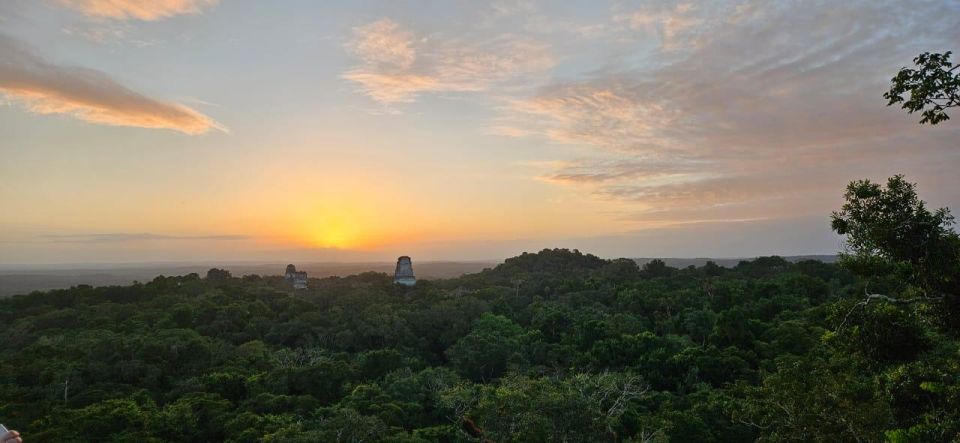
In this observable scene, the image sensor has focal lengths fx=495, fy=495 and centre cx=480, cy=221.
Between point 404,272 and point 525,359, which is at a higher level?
point 404,272

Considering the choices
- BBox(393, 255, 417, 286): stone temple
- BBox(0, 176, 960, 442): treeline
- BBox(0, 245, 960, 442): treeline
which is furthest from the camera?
BBox(393, 255, 417, 286): stone temple

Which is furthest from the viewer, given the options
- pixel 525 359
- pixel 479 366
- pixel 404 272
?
pixel 404 272

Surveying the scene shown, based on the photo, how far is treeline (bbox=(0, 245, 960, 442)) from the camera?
1076cm

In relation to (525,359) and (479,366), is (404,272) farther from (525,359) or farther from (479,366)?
(525,359)

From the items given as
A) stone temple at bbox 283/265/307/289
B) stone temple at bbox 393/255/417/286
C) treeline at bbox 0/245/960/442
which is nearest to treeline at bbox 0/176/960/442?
treeline at bbox 0/245/960/442

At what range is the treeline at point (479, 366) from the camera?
35.3 ft

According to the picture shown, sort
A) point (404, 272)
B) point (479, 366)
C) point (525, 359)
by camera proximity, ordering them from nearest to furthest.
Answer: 1. point (525, 359)
2. point (479, 366)
3. point (404, 272)

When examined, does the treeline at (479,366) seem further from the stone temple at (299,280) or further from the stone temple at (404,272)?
the stone temple at (299,280)

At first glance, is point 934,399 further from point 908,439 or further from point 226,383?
point 226,383

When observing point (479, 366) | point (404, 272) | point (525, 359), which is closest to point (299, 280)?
point (404, 272)

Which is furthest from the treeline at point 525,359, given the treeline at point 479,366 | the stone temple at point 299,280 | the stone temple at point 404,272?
the stone temple at point 299,280

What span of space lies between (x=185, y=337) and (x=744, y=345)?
3635 cm

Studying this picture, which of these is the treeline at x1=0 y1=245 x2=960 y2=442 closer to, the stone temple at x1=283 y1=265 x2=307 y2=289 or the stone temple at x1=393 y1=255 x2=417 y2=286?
the stone temple at x1=393 y1=255 x2=417 y2=286

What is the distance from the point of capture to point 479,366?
31.9m
